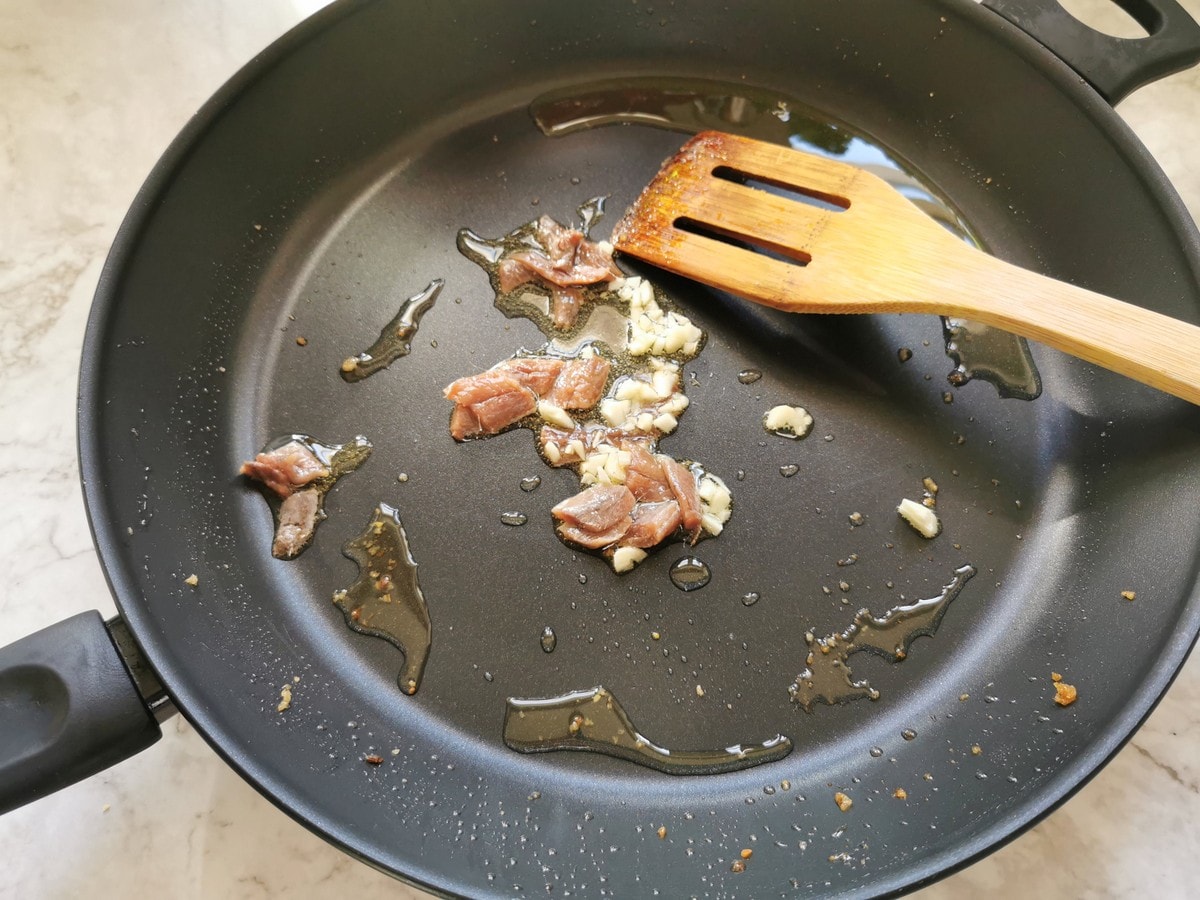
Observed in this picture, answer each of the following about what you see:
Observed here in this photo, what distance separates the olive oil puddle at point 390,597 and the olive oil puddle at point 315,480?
2.4 inches

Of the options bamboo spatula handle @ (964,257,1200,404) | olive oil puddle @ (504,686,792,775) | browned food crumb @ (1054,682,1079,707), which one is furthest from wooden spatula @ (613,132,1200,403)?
olive oil puddle @ (504,686,792,775)

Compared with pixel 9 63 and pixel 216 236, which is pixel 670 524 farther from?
pixel 9 63

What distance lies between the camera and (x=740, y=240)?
1.29m

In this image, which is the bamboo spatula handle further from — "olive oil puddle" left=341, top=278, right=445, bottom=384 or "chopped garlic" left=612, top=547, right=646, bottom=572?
"olive oil puddle" left=341, top=278, right=445, bottom=384

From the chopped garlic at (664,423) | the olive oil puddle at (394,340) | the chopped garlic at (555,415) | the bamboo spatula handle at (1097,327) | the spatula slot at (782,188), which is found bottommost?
the bamboo spatula handle at (1097,327)

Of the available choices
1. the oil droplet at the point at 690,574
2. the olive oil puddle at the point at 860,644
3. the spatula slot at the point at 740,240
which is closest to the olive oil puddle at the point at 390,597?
the oil droplet at the point at 690,574

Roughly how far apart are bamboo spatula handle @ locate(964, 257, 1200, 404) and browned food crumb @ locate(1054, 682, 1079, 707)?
1.24 feet

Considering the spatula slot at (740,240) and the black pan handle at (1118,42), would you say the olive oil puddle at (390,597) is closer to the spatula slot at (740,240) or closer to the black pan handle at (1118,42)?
the spatula slot at (740,240)

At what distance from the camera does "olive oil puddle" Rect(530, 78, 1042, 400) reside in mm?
1377

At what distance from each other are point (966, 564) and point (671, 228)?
0.63 meters

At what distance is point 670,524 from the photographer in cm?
110

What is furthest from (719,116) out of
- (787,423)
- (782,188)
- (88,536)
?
(88,536)

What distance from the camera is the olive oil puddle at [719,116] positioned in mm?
1377

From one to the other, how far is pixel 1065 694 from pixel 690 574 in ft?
1.56
